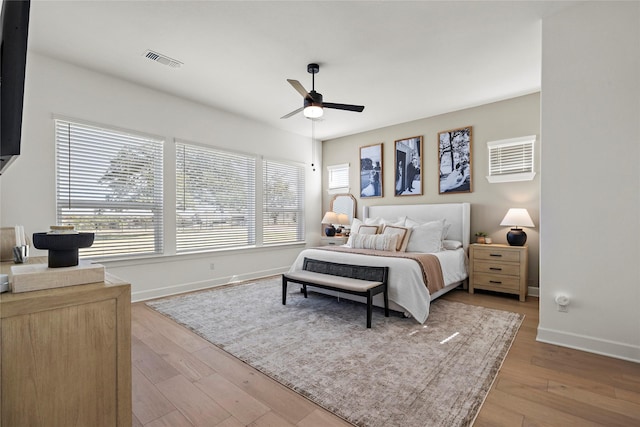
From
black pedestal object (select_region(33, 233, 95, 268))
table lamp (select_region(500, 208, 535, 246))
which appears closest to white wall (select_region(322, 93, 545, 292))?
table lamp (select_region(500, 208, 535, 246))

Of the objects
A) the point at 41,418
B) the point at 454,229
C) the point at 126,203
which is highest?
the point at 126,203

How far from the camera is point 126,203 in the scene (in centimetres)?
388

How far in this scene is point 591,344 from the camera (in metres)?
2.46

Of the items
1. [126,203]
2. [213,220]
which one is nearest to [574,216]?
[213,220]

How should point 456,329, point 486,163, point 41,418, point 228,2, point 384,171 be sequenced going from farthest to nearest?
point 384,171 → point 486,163 → point 456,329 → point 228,2 → point 41,418

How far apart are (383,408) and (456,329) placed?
60.1 inches

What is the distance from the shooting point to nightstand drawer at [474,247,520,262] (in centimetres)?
398

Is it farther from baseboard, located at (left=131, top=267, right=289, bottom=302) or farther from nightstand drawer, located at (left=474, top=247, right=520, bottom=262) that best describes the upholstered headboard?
baseboard, located at (left=131, top=267, right=289, bottom=302)

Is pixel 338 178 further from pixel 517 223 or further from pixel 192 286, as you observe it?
pixel 192 286

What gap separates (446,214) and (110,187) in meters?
4.82

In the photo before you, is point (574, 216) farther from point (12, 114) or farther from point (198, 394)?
point (12, 114)

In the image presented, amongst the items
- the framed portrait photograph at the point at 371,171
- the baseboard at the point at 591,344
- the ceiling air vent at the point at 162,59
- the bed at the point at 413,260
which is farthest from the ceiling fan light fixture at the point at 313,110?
the baseboard at the point at 591,344

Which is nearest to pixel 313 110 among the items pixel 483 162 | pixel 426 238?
pixel 426 238

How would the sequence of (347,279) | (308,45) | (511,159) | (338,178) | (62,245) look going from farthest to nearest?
(338,178) → (511,159) → (347,279) → (308,45) → (62,245)
